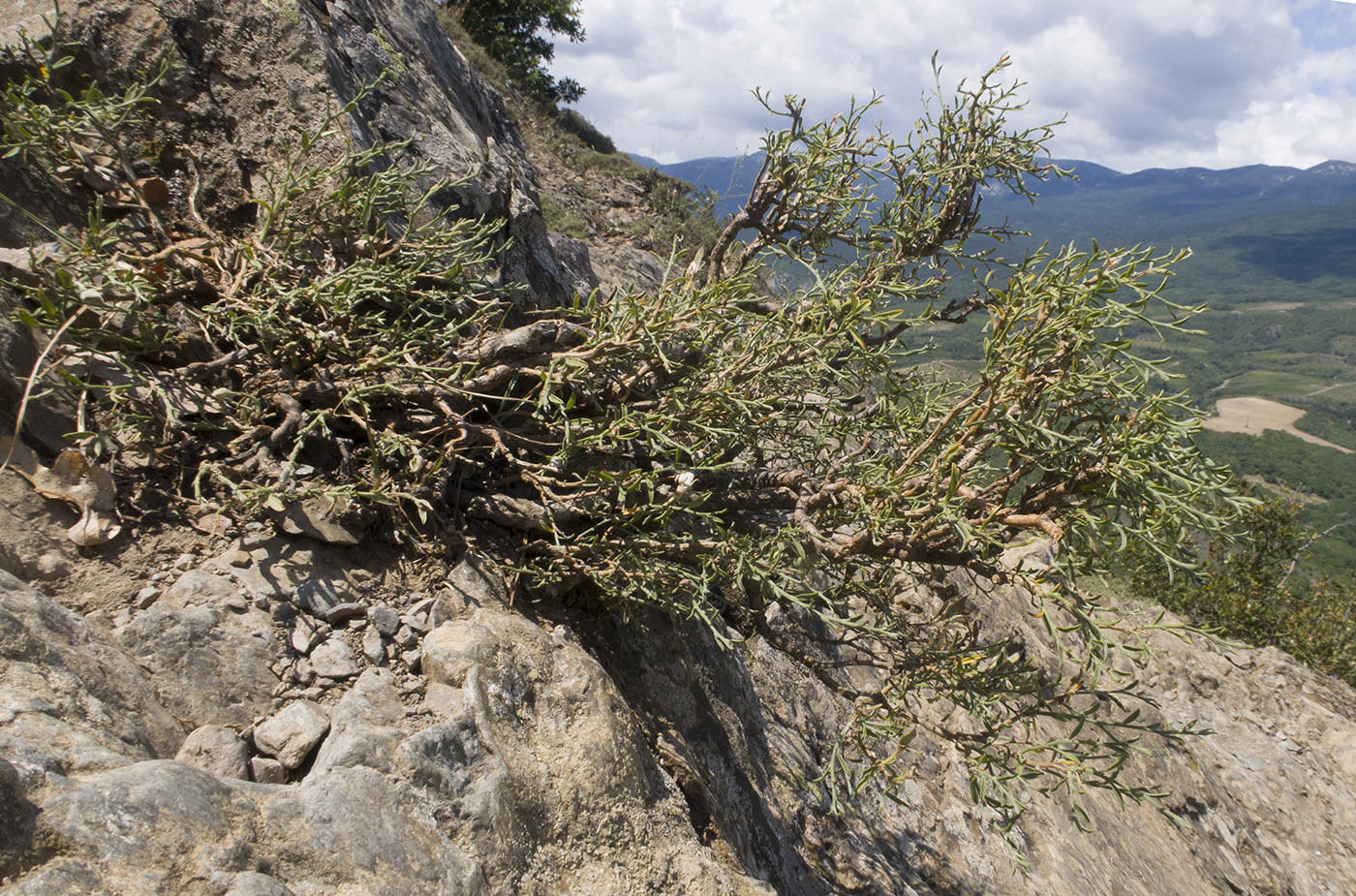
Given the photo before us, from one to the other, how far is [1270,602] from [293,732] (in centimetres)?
2721

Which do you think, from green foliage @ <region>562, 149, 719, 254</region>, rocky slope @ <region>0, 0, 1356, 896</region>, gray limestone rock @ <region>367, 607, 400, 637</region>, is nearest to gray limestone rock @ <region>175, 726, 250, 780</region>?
rocky slope @ <region>0, 0, 1356, 896</region>

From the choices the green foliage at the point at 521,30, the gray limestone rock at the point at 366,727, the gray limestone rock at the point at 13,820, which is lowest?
the gray limestone rock at the point at 366,727

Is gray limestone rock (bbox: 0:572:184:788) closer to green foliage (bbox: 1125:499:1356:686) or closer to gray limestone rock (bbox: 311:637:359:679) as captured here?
gray limestone rock (bbox: 311:637:359:679)

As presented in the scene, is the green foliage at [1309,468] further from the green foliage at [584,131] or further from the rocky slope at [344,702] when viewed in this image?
the rocky slope at [344,702]

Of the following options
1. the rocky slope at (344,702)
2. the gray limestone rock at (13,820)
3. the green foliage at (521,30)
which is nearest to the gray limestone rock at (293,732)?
the rocky slope at (344,702)

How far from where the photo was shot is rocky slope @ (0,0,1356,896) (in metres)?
1.84

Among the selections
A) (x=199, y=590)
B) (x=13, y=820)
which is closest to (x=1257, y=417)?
(x=199, y=590)

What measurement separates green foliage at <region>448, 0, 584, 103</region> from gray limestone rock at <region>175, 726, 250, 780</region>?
2215 cm

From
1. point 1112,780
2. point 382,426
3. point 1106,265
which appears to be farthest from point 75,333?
point 1112,780

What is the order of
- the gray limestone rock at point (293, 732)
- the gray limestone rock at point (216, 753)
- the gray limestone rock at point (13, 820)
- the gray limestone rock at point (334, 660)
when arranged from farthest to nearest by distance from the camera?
the gray limestone rock at point (334, 660) < the gray limestone rock at point (293, 732) < the gray limestone rock at point (216, 753) < the gray limestone rock at point (13, 820)

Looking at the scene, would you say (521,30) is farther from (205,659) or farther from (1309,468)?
(1309,468)

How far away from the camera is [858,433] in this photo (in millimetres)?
3637

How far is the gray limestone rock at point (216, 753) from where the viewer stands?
2.13 meters

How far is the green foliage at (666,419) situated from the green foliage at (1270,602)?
20197 millimetres
